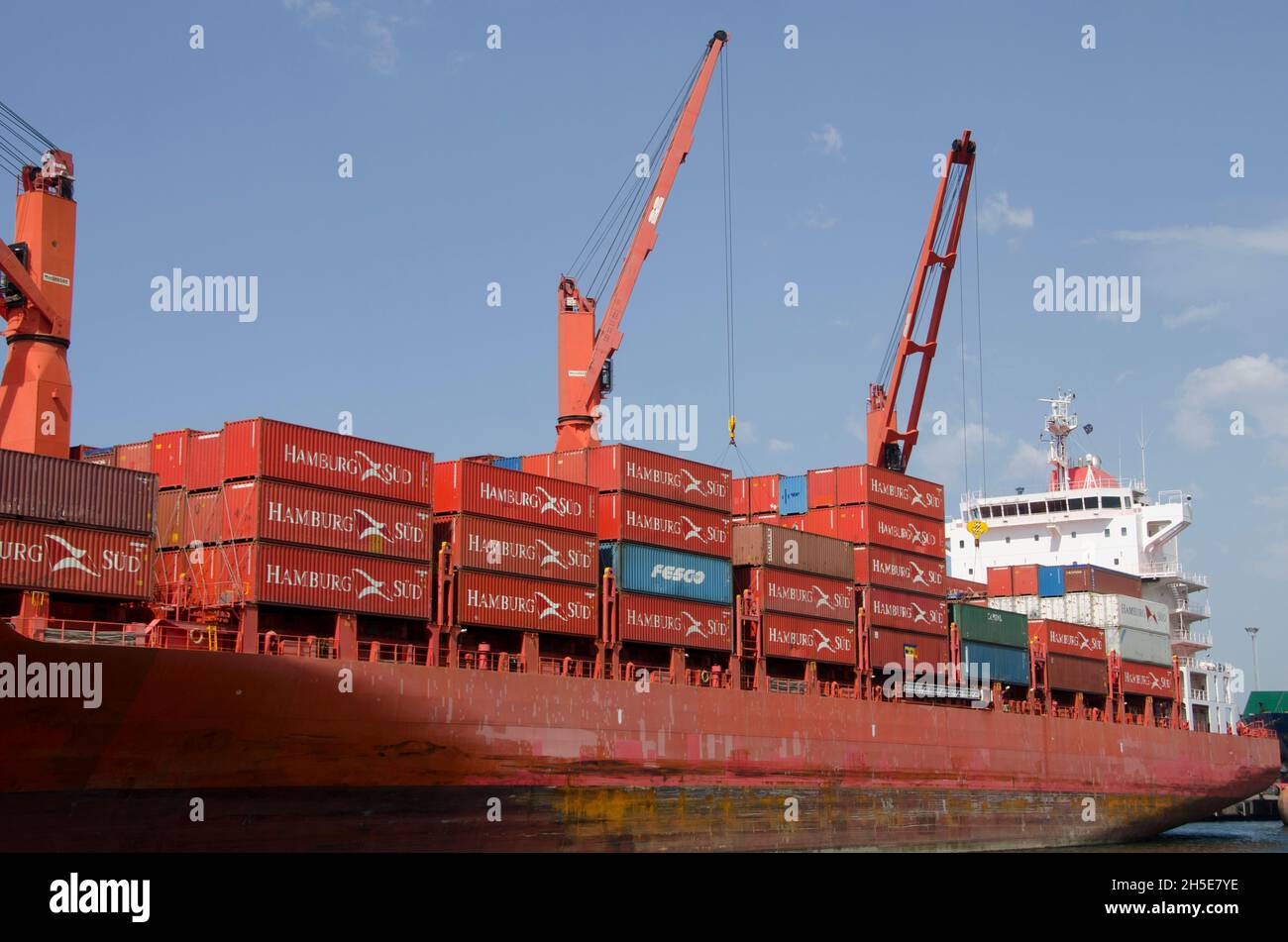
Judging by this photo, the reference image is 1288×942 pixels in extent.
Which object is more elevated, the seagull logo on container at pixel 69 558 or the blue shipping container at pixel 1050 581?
the blue shipping container at pixel 1050 581

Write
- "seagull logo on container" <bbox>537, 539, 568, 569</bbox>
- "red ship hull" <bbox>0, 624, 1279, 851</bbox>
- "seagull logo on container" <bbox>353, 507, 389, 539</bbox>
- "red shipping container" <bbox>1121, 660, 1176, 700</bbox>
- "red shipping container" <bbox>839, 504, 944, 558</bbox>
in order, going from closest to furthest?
"red ship hull" <bbox>0, 624, 1279, 851</bbox> → "seagull logo on container" <bbox>353, 507, 389, 539</bbox> → "seagull logo on container" <bbox>537, 539, 568, 569</bbox> → "red shipping container" <bbox>839, 504, 944, 558</bbox> → "red shipping container" <bbox>1121, 660, 1176, 700</bbox>

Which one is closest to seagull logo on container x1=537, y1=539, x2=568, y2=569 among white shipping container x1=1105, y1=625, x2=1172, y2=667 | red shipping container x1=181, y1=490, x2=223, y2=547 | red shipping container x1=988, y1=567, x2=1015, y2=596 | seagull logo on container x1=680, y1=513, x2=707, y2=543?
seagull logo on container x1=680, y1=513, x2=707, y2=543

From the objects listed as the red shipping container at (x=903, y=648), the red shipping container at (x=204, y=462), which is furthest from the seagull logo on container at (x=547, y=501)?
the red shipping container at (x=903, y=648)

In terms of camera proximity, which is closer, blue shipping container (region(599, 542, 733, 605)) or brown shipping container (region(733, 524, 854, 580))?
blue shipping container (region(599, 542, 733, 605))

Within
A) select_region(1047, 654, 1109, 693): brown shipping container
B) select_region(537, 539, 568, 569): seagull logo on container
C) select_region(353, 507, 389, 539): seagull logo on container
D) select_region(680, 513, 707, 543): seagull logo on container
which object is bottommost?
select_region(1047, 654, 1109, 693): brown shipping container

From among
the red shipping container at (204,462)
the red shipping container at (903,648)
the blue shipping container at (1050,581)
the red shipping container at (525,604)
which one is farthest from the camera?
the blue shipping container at (1050,581)

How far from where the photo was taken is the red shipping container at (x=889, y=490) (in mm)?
48688

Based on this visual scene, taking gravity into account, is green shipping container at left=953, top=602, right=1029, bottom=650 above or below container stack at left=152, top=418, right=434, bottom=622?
below

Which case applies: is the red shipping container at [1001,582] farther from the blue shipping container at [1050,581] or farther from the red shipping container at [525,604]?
the red shipping container at [525,604]

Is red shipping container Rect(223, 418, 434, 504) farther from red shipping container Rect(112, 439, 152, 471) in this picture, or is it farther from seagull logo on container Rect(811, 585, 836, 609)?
seagull logo on container Rect(811, 585, 836, 609)

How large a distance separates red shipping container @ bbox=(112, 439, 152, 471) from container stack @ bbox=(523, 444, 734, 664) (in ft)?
39.2

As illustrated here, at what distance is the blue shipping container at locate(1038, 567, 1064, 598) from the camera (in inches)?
2446

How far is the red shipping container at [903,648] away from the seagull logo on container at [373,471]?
813 inches
